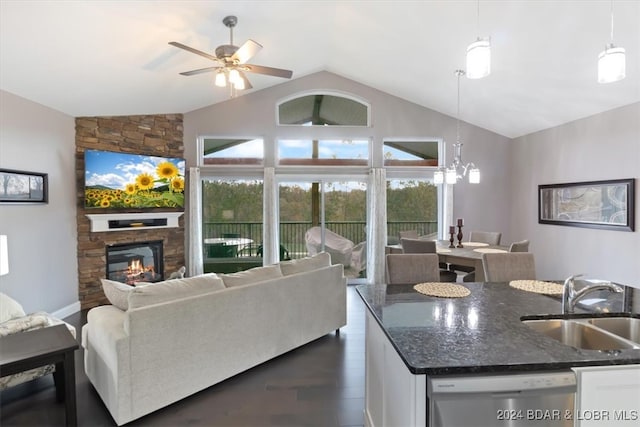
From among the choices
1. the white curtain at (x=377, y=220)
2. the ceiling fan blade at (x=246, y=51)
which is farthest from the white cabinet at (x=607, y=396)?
the white curtain at (x=377, y=220)

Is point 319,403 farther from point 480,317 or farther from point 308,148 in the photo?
point 308,148

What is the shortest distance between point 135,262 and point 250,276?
3.40 m

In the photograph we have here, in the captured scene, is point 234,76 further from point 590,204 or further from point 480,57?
point 590,204

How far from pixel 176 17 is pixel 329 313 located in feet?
11.3

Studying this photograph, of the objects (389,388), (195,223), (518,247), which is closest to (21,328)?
(389,388)

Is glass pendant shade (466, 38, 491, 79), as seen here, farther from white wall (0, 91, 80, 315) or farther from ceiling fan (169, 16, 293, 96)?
white wall (0, 91, 80, 315)

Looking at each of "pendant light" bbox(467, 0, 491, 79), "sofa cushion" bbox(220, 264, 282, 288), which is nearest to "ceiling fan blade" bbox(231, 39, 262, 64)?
"pendant light" bbox(467, 0, 491, 79)

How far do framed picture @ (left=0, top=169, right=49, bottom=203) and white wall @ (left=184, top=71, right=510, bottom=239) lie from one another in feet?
7.46

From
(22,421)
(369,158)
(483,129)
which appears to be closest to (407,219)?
(369,158)

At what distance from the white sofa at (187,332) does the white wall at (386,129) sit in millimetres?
3638

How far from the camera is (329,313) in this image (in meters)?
3.72

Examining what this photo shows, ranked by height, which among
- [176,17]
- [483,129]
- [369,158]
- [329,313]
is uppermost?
[176,17]

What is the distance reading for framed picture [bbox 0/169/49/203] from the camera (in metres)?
3.62

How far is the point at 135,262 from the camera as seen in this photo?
5484 millimetres
